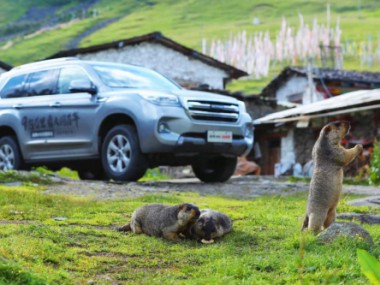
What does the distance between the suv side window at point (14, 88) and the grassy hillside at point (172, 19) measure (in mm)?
81788

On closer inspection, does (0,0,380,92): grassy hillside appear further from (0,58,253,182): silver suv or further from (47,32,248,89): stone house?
(0,58,253,182): silver suv

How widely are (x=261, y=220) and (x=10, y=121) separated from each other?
705 centimetres

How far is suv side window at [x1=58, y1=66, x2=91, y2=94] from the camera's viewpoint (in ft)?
41.0

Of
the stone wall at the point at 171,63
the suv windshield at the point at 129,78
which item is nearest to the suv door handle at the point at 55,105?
the suv windshield at the point at 129,78

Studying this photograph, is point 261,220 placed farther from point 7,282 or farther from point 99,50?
point 99,50

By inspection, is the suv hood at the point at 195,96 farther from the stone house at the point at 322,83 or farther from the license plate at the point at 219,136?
the stone house at the point at 322,83

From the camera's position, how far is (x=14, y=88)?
13570mm

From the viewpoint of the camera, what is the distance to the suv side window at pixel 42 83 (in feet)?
42.4

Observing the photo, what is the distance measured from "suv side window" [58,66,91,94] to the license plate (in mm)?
2479

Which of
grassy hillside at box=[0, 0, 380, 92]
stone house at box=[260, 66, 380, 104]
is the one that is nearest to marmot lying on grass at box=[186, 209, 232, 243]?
stone house at box=[260, 66, 380, 104]

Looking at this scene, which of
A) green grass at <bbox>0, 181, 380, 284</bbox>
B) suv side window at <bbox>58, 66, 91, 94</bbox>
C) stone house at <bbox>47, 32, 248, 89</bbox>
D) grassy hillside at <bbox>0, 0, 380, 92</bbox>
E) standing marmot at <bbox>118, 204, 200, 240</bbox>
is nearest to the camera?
green grass at <bbox>0, 181, 380, 284</bbox>

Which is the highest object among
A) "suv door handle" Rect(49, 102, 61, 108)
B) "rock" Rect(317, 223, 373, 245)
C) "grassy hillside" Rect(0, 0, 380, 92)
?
"grassy hillside" Rect(0, 0, 380, 92)

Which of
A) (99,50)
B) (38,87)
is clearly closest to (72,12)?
(99,50)

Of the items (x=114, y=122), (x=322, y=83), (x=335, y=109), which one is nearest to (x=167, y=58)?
(x=322, y=83)
